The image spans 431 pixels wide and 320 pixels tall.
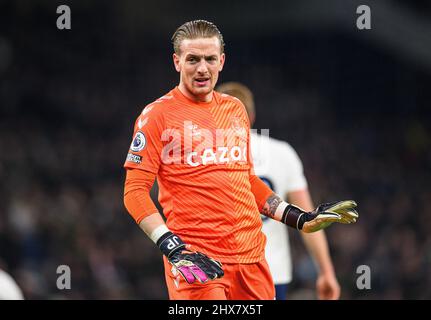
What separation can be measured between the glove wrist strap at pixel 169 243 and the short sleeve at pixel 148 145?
393mm

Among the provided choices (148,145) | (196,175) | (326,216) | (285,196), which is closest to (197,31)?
(148,145)

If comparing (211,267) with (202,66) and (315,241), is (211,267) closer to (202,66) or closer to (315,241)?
(202,66)

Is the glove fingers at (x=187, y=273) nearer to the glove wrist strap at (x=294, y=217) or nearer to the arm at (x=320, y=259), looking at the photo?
the glove wrist strap at (x=294, y=217)

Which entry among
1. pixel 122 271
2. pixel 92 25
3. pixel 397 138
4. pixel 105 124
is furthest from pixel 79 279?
pixel 92 25

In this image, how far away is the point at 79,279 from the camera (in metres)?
12.9

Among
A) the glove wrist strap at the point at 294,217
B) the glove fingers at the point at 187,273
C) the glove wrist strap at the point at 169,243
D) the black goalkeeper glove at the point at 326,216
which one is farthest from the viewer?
the glove wrist strap at the point at 294,217

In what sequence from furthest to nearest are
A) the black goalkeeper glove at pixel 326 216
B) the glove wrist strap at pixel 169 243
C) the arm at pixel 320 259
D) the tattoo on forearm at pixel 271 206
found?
the arm at pixel 320 259 < the tattoo on forearm at pixel 271 206 < the black goalkeeper glove at pixel 326 216 < the glove wrist strap at pixel 169 243

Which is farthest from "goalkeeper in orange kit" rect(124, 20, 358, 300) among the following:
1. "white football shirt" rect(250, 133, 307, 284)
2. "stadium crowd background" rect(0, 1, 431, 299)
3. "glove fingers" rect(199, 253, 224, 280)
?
"stadium crowd background" rect(0, 1, 431, 299)

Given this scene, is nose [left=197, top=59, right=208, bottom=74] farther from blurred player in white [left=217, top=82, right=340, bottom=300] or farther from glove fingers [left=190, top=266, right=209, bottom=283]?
blurred player in white [left=217, top=82, right=340, bottom=300]

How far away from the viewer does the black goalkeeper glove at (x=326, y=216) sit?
4.83 metres

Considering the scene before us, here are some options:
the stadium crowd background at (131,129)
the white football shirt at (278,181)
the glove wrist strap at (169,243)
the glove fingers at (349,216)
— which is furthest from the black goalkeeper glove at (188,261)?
the stadium crowd background at (131,129)

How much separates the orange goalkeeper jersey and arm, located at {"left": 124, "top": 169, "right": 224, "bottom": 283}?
9 centimetres

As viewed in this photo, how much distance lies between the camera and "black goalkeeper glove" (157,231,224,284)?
4.34 meters

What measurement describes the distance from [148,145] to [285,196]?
2.34 m
